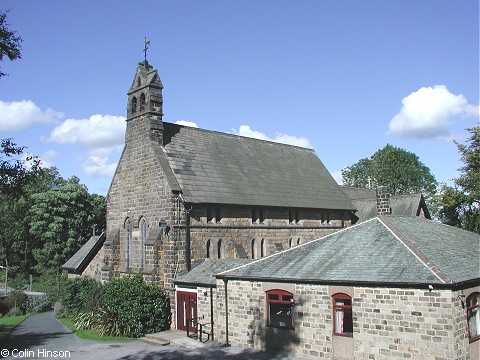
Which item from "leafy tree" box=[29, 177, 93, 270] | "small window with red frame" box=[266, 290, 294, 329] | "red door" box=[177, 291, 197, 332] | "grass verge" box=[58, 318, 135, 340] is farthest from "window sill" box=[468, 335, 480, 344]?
"leafy tree" box=[29, 177, 93, 270]

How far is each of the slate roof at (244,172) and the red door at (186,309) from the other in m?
5.20

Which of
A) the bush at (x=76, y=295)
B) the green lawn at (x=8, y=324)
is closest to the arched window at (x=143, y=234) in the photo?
the bush at (x=76, y=295)

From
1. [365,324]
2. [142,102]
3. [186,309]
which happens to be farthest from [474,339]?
[142,102]

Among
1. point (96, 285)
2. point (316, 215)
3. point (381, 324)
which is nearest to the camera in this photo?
point (381, 324)

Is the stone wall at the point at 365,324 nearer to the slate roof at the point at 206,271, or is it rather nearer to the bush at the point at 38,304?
the slate roof at the point at 206,271

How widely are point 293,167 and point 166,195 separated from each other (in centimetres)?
1447

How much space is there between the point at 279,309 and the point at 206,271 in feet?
18.4

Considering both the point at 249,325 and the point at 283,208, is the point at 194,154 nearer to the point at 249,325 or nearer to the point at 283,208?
the point at 283,208

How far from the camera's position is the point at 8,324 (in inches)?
1262

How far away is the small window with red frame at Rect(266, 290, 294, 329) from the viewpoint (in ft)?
65.0

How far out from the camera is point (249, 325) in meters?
20.9

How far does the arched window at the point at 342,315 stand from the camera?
18016 millimetres

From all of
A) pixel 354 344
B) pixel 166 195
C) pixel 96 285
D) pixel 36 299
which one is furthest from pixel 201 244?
pixel 36 299

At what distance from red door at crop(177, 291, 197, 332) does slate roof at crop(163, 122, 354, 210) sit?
520cm
